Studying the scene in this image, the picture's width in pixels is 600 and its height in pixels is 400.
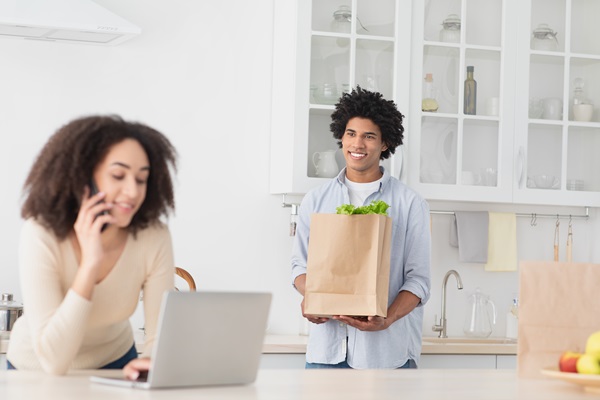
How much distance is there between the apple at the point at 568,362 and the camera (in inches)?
71.5

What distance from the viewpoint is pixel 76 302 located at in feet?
5.56

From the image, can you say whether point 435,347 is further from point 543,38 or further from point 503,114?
point 543,38

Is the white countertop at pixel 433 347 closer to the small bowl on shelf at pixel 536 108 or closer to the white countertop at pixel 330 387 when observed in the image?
the small bowl on shelf at pixel 536 108

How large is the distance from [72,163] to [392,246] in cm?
150

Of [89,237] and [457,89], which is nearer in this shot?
[89,237]

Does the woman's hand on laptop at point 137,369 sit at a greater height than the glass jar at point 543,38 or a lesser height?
lesser

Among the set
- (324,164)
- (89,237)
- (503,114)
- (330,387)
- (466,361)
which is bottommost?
(466,361)

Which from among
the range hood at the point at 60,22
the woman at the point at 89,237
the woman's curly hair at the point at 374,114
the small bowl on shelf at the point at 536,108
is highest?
the range hood at the point at 60,22

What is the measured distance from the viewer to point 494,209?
4.36 metres

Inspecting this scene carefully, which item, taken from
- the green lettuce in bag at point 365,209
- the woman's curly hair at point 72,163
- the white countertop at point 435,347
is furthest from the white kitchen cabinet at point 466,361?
the woman's curly hair at point 72,163

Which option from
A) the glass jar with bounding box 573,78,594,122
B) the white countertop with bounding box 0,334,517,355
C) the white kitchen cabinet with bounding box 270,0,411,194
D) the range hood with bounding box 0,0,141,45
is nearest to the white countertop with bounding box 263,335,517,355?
the white countertop with bounding box 0,334,517,355

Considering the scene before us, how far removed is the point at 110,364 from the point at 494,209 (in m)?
2.76

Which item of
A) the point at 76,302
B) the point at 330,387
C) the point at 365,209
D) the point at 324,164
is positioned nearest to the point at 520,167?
the point at 324,164

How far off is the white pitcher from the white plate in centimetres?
208
